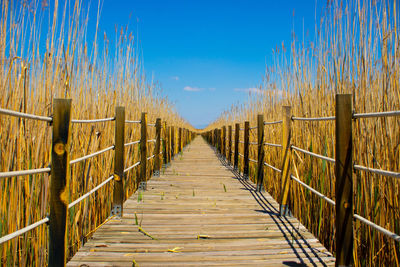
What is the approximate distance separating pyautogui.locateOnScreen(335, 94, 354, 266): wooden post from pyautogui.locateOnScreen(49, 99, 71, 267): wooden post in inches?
51.8

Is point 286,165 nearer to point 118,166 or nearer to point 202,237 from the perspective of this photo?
point 202,237

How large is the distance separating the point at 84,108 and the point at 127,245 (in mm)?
1101

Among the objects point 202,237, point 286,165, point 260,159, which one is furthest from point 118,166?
point 260,159

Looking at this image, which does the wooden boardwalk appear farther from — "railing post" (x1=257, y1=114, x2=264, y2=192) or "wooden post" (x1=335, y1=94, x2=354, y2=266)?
"railing post" (x1=257, y1=114, x2=264, y2=192)

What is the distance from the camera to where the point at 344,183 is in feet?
4.64

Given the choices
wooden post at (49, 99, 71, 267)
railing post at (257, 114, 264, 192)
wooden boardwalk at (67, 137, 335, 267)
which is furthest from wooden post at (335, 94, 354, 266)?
railing post at (257, 114, 264, 192)

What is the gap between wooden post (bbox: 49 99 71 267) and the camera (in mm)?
1332

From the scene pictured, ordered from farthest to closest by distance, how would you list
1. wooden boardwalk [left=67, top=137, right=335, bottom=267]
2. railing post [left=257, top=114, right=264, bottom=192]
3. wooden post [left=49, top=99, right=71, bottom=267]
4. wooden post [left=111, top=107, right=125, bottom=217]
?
railing post [left=257, top=114, right=264, bottom=192] < wooden post [left=111, top=107, right=125, bottom=217] < wooden boardwalk [left=67, top=137, right=335, bottom=267] < wooden post [left=49, top=99, right=71, bottom=267]

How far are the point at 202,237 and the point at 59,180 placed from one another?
992 mm

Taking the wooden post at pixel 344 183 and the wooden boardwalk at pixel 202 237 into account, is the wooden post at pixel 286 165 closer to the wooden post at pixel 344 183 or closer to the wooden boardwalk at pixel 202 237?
the wooden boardwalk at pixel 202 237

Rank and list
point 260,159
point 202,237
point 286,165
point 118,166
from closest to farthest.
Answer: point 202,237 < point 118,166 < point 286,165 < point 260,159

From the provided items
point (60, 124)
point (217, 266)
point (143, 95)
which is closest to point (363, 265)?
point (217, 266)

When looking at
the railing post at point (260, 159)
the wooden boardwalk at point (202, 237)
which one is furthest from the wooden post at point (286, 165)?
the railing post at point (260, 159)

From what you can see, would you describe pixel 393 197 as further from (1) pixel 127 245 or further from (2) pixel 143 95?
(2) pixel 143 95
